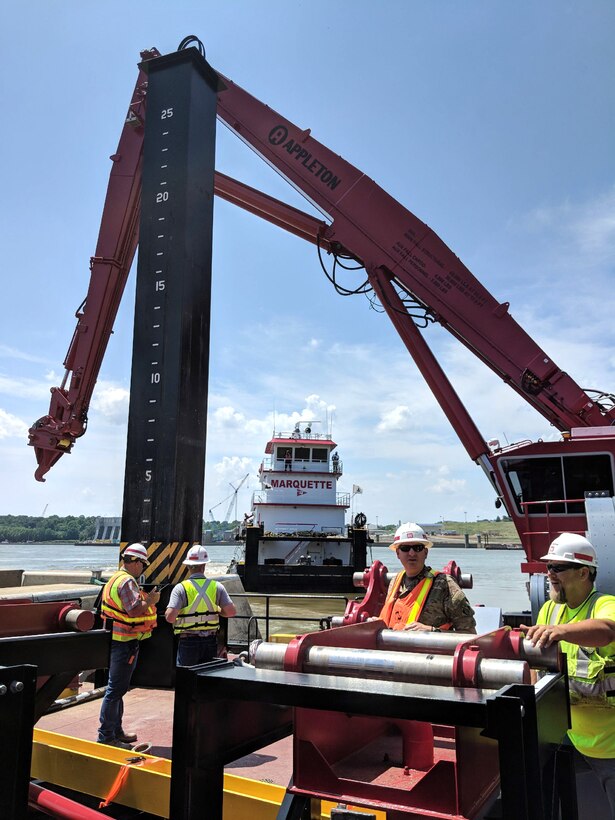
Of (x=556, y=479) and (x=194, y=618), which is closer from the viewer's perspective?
(x=194, y=618)

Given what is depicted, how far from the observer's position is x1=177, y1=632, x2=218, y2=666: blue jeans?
5.25 m

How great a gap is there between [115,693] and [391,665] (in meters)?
3.77

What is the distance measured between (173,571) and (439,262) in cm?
880

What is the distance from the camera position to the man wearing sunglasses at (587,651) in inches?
103

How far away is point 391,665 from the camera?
201 centimetres

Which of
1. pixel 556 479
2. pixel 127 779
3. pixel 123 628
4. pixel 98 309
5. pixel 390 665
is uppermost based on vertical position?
pixel 98 309

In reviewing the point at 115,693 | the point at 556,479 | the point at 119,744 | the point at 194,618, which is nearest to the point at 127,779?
the point at 119,744

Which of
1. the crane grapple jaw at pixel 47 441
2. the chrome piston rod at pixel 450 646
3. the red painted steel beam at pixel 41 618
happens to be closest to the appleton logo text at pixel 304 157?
the crane grapple jaw at pixel 47 441

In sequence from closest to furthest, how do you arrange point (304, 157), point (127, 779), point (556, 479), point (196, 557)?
point (127, 779), point (196, 557), point (556, 479), point (304, 157)

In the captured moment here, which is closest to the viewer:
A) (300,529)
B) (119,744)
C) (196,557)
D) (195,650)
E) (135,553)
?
(119,744)

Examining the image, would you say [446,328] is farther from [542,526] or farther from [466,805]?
[466,805]

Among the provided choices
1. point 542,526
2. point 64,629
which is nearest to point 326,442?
point 542,526

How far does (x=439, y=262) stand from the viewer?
41.8 ft

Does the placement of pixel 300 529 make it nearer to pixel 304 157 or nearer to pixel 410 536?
pixel 304 157
